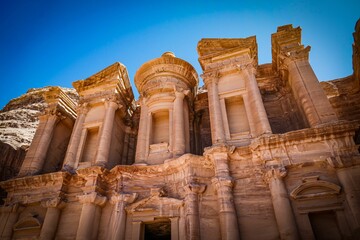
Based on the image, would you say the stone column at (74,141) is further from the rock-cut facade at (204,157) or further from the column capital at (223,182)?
the column capital at (223,182)

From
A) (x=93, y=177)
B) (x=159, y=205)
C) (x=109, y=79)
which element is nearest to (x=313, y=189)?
(x=159, y=205)

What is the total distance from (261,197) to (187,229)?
10.1 ft

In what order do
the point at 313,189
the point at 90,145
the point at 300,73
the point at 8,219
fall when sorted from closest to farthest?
the point at 313,189 < the point at 300,73 < the point at 8,219 < the point at 90,145

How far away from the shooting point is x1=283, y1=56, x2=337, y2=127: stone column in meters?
9.89

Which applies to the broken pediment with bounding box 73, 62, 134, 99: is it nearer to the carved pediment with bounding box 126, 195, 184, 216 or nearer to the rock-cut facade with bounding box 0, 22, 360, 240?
the rock-cut facade with bounding box 0, 22, 360, 240

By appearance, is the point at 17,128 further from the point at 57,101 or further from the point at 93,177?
the point at 93,177

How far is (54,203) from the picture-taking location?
1141 cm

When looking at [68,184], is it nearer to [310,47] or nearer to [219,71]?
[219,71]

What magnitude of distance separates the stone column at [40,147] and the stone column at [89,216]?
192 inches

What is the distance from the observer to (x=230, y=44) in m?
14.5

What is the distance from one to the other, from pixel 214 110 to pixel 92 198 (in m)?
7.04

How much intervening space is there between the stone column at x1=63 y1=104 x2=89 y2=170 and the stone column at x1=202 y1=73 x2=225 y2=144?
26.0 feet

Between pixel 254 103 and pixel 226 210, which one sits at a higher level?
pixel 254 103

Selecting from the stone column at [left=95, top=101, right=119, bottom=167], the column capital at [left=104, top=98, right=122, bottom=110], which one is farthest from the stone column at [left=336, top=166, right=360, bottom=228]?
the column capital at [left=104, top=98, right=122, bottom=110]
